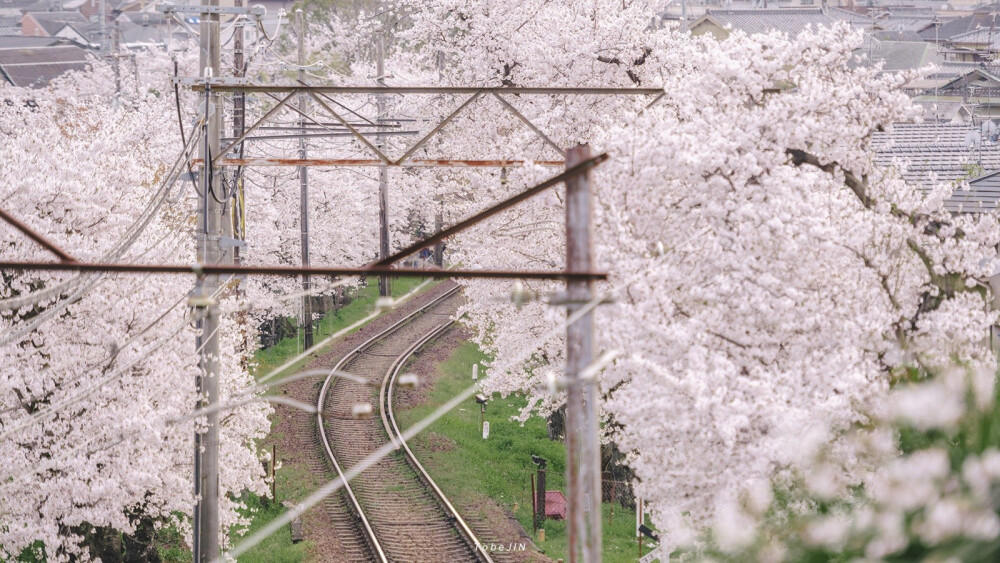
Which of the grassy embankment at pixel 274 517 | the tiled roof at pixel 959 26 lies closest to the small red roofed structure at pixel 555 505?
the grassy embankment at pixel 274 517

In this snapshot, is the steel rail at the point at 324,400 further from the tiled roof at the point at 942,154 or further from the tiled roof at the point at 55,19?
the tiled roof at the point at 55,19

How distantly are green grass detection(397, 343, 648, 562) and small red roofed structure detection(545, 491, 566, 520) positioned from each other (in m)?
0.17

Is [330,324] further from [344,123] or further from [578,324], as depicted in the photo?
[578,324]

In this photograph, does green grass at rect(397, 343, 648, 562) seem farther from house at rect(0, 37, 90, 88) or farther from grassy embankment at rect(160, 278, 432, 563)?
house at rect(0, 37, 90, 88)

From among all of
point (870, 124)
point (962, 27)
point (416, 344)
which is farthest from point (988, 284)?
point (962, 27)

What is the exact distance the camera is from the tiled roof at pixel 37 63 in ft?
203

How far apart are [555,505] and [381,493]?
320cm

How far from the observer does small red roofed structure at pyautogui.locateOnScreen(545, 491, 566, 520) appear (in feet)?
54.9

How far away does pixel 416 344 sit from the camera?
29375 millimetres

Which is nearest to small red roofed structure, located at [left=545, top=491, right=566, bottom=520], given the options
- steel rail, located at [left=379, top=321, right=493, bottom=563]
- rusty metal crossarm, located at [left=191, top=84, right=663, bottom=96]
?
steel rail, located at [left=379, top=321, right=493, bottom=563]

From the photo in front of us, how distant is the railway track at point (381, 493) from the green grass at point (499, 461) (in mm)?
536

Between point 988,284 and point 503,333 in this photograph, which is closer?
point 988,284

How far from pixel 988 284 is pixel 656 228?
3.85 m

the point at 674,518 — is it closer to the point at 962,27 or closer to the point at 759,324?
the point at 759,324
